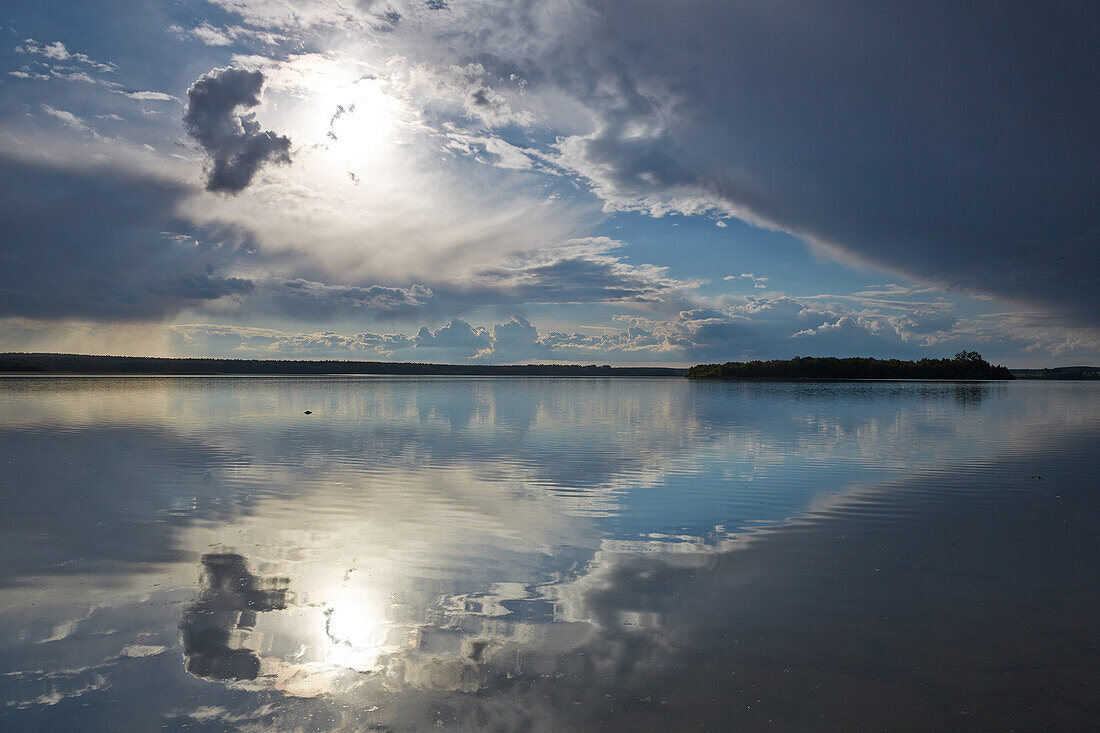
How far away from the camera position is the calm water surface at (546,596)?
7074mm

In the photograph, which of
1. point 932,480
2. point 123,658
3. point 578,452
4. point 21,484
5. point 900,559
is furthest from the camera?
point 578,452

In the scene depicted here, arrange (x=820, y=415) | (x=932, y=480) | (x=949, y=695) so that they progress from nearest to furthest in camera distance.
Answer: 1. (x=949, y=695)
2. (x=932, y=480)
3. (x=820, y=415)

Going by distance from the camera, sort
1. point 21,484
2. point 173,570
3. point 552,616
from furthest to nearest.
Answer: point 21,484, point 173,570, point 552,616

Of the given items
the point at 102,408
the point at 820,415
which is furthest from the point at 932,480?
the point at 102,408

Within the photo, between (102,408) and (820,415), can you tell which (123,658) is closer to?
(820,415)

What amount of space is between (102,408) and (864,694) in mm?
58685

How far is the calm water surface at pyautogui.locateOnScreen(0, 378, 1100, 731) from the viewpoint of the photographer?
23.2 feet

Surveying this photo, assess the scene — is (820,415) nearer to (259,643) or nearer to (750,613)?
Answer: (750,613)

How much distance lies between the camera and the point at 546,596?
33.7 feet

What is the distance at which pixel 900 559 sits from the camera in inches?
489

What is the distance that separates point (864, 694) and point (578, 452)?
20.6 m

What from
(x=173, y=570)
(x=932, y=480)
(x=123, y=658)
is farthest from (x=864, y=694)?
(x=932, y=480)

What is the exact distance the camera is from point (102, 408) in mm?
51062

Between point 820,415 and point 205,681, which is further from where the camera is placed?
point 820,415
